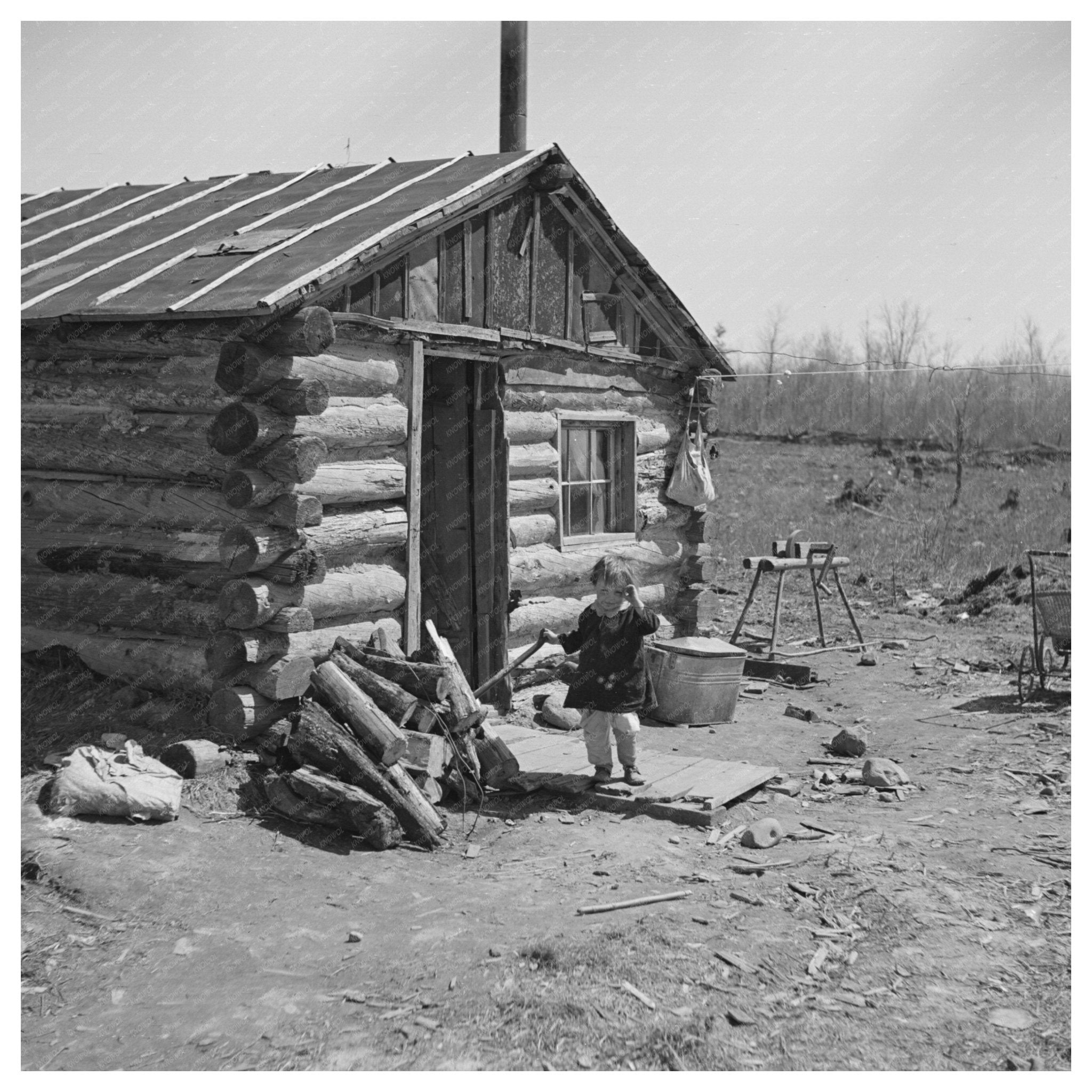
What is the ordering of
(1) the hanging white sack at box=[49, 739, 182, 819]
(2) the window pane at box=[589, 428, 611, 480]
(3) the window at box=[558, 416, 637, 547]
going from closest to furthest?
1. (1) the hanging white sack at box=[49, 739, 182, 819]
2. (3) the window at box=[558, 416, 637, 547]
3. (2) the window pane at box=[589, 428, 611, 480]

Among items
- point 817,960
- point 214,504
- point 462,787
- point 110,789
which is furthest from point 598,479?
point 817,960

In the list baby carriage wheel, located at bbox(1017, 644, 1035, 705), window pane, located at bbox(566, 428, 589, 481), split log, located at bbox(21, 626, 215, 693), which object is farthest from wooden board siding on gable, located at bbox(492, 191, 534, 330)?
baby carriage wheel, located at bbox(1017, 644, 1035, 705)

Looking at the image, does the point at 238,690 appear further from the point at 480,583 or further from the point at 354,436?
the point at 480,583

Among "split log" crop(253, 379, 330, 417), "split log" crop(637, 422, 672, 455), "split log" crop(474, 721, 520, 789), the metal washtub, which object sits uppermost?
"split log" crop(637, 422, 672, 455)

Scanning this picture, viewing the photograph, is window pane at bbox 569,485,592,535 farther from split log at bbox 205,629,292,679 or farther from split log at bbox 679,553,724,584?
split log at bbox 205,629,292,679

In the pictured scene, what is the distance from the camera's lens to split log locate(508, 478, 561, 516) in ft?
33.6

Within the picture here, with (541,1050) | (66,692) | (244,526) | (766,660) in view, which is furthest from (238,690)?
(766,660)

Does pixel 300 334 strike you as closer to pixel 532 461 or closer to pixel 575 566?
pixel 532 461

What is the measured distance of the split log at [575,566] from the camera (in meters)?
10.4

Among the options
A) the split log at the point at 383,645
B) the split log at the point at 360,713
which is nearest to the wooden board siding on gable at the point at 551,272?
the split log at the point at 383,645

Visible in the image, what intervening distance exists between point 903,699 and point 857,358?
3828 cm

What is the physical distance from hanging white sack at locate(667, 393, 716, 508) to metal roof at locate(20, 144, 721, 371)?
1.27 meters

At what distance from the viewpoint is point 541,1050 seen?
441 centimetres

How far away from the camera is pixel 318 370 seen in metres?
8.09
